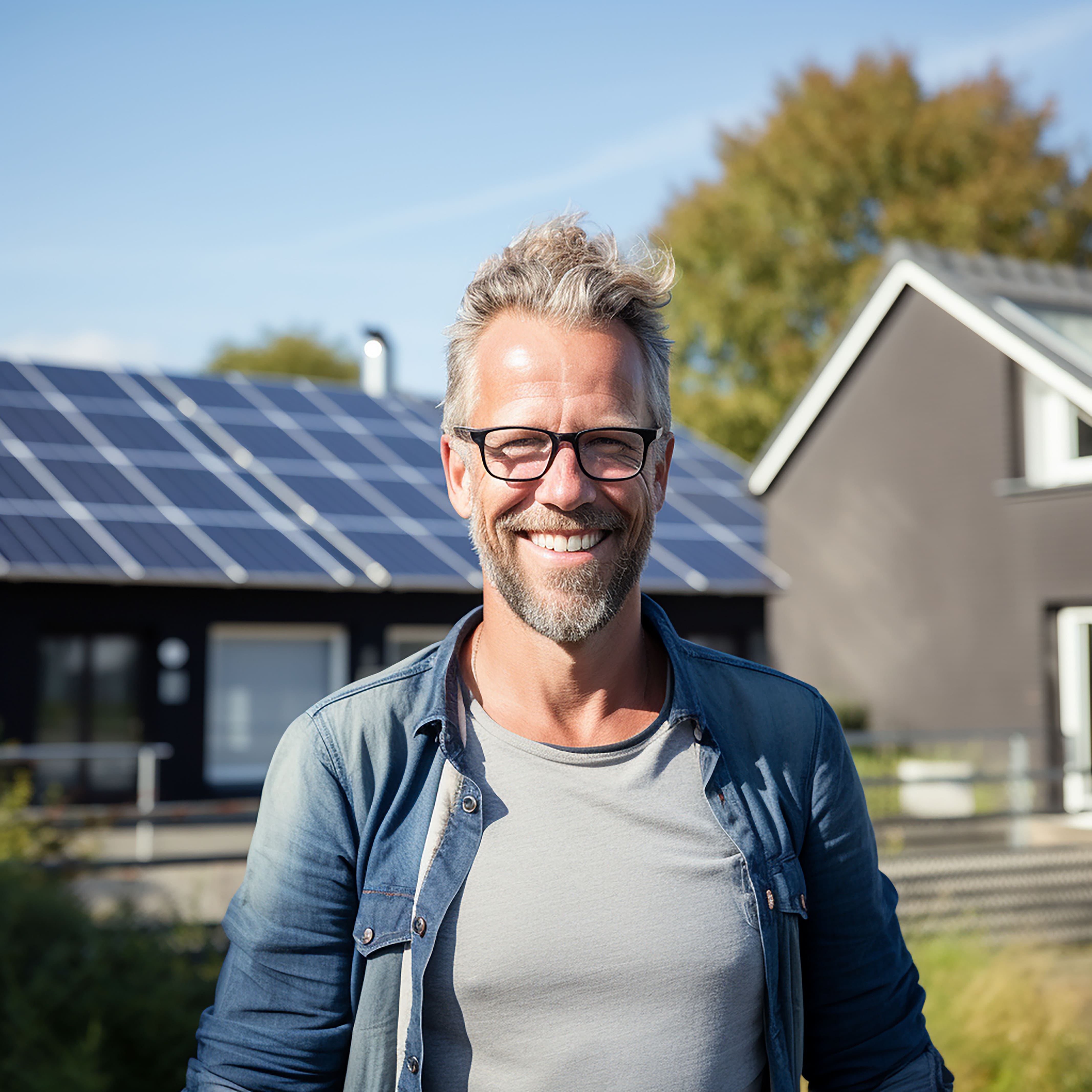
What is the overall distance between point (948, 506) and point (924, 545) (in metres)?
0.72

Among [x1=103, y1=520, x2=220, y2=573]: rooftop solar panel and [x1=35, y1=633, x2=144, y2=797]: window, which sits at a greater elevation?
[x1=103, y1=520, x2=220, y2=573]: rooftop solar panel

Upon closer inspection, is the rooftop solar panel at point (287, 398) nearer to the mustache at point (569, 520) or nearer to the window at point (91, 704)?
the window at point (91, 704)

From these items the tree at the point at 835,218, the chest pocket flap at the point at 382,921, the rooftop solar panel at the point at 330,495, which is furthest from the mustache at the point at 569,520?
the tree at the point at 835,218

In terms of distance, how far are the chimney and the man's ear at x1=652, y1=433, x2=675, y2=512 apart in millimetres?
20948

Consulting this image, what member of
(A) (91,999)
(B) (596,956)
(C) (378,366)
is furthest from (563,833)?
(C) (378,366)

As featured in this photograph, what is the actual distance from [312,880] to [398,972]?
209 millimetres

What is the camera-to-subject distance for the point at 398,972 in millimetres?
2012

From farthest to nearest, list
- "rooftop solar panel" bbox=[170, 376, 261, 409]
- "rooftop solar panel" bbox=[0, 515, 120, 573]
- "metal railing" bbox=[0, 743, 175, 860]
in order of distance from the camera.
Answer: "rooftop solar panel" bbox=[170, 376, 261, 409] < "rooftop solar panel" bbox=[0, 515, 120, 573] < "metal railing" bbox=[0, 743, 175, 860]

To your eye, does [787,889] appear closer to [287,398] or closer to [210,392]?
[210,392]

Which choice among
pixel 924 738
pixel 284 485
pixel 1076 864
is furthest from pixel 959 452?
pixel 284 485

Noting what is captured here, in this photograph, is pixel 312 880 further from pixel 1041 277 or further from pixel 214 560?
pixel 1041 277

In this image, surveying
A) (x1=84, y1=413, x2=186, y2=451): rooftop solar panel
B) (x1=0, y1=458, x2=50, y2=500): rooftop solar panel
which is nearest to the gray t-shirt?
(x1=0, y1=458, x2=50, y2=500): rooftop solar panel

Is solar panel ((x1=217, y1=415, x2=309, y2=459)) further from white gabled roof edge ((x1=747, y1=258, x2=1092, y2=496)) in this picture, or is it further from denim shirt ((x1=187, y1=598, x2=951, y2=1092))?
denim shirt ((x1=187, y1=598, x2=951, y2=1092))

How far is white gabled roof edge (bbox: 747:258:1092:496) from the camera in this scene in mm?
15273
